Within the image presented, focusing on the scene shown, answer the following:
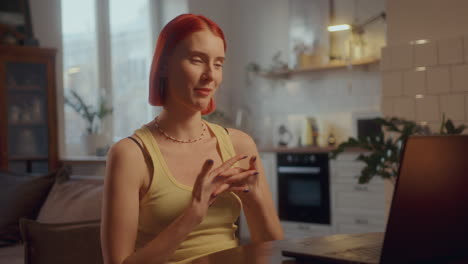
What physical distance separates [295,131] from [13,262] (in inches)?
152

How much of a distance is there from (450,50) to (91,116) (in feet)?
10.7

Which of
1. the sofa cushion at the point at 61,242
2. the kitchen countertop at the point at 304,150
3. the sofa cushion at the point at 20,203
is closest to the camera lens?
the sofa cushion at the point at 61,242

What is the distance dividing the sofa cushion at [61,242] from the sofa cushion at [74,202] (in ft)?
1.02

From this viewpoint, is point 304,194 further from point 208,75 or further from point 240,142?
point 208,75

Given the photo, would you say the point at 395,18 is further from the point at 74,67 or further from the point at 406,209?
the point at 74,67

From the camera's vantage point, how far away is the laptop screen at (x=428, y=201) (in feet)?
2.71

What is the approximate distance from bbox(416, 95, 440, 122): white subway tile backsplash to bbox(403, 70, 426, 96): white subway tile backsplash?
0.16 feet

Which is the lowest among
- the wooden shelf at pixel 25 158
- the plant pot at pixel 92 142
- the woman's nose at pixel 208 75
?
the wooden shelf at pixel 25 158

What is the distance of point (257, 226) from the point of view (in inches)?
54.5

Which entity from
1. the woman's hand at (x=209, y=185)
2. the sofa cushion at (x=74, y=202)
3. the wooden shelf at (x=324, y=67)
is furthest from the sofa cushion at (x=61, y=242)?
the wooden shelf at (x=324, y=67)

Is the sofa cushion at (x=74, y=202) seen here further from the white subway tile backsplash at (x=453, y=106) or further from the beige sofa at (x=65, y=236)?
the white subway tile backsplash at (x=453, y=106)

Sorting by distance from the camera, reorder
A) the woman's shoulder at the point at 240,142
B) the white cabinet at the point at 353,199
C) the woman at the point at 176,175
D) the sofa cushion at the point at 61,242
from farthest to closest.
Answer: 1. the white cabinet at the point at 353,199
2. the sofa cushion at the point at 61,242
3. the woman's shoulder at the point at 240,142
4. the woman at the point at 176,175

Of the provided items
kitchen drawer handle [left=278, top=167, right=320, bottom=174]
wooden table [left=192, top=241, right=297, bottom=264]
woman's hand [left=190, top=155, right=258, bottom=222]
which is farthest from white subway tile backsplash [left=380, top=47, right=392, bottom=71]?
woman's hand [left=190, top=155, right=258, bottom=222]

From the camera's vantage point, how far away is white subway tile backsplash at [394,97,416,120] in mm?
3084
